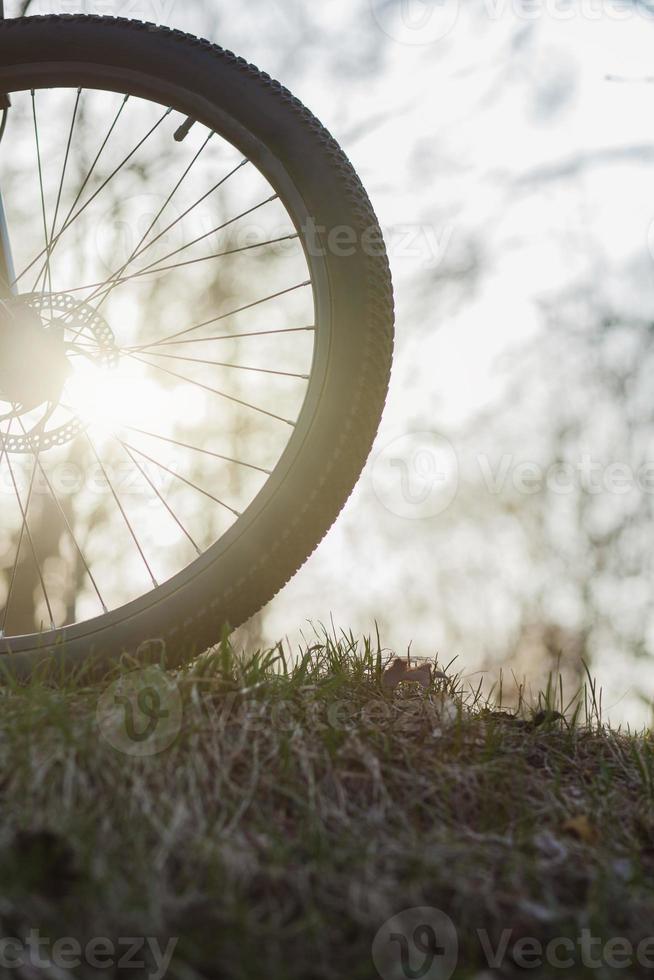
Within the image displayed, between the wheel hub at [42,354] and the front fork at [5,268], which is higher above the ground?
the front fork at [5,268]

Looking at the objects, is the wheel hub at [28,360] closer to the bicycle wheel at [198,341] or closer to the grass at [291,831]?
the bicycle wheel at [198,341]

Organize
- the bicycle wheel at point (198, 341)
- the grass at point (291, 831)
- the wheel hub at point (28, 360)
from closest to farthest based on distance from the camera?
the grass at point (291, 831) < the bicycle wheel at point (198, 341) < the wheel hub at point (28, 360)

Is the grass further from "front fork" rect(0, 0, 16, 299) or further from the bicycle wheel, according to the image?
"front fork" rect(0, 0, 16, 299)

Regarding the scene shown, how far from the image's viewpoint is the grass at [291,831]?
0.70 m

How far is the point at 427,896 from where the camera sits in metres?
0.78

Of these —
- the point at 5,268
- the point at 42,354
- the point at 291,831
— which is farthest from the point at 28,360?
the point at 291,831

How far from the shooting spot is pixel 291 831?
2.95ft

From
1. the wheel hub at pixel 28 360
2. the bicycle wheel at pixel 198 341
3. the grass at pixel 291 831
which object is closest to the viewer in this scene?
the grass at pixel 291 831

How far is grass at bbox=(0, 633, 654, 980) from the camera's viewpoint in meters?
0.70

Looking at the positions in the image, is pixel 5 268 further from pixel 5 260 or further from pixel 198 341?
pixel 198 341

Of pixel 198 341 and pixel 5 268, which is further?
pixel 198 341

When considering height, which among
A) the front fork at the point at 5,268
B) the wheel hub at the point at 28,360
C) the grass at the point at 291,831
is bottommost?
the grass at the point at 291,831

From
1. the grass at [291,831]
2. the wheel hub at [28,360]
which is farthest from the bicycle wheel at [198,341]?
the grass at [291,831]

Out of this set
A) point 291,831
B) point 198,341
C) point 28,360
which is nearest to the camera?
point 291,831
